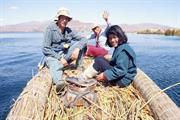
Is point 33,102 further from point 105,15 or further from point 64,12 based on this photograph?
point 105,15

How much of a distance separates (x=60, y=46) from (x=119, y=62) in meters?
2.03

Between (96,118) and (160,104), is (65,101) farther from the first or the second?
(160,104)

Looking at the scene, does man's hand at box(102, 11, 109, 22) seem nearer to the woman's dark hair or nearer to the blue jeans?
the blue jeans

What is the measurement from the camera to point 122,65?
17.0 ft

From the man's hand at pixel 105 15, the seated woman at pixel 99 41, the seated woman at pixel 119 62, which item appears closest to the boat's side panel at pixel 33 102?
the seated woman at pixel 119 62

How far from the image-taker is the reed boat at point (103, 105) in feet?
13.6

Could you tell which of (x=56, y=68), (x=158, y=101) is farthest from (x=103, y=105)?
(x=56, y=68)

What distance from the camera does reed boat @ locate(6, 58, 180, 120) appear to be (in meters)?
4.14

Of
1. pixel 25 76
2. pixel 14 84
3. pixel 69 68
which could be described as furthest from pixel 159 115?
pixel 25 76

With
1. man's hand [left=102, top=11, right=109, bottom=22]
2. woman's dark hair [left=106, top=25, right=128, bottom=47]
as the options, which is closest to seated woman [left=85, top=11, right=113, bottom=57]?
man's hand [left=102, top=11, right=109, bottom=22]

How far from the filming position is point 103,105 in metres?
4.99

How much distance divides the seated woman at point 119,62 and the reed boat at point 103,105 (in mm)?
281

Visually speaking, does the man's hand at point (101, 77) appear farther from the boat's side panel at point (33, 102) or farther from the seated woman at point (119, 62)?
the boat's side panel at point (33, 102)

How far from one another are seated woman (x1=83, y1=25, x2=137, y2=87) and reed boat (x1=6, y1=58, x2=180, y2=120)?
0.28 m
